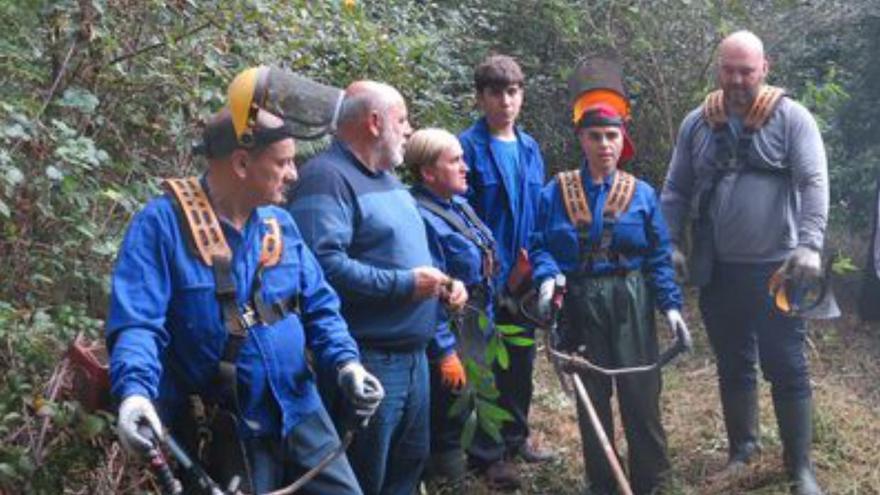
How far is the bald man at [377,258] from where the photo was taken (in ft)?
14.3

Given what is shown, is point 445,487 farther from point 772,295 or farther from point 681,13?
point 681,13

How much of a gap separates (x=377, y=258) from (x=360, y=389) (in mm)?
927

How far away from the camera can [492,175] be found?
5875 mm

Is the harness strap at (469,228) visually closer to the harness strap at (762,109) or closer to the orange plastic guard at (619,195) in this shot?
the orange plastic guard at (619,195)

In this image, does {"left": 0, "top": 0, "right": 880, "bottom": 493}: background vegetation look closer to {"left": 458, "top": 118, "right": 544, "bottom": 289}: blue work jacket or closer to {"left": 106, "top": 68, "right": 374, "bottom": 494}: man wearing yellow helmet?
{"left": 106, "top": 68, "right": 374, "bottom": 494}: man wearing yellow helmet

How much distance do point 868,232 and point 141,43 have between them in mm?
6891

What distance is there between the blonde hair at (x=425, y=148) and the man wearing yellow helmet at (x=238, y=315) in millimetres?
1489

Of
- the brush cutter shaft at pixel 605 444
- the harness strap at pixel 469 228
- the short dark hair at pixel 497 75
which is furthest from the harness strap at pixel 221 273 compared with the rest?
the short dark hair at pixel 497 75

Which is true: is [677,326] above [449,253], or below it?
below

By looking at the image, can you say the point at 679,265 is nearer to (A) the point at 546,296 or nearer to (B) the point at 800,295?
(B) the point at 800,295

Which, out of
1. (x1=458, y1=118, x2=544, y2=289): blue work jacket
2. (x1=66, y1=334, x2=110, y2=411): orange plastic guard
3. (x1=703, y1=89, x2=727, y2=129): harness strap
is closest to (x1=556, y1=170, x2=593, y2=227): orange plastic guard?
(x1=458, y1=118, x2=544, y2=289): blue work jacket

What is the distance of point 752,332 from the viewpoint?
19.5 ft

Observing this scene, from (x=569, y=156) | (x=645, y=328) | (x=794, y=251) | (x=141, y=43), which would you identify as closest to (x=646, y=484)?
(x=645, y=328)

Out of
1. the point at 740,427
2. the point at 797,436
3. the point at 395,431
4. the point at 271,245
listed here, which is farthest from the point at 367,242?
the point at 740,427
